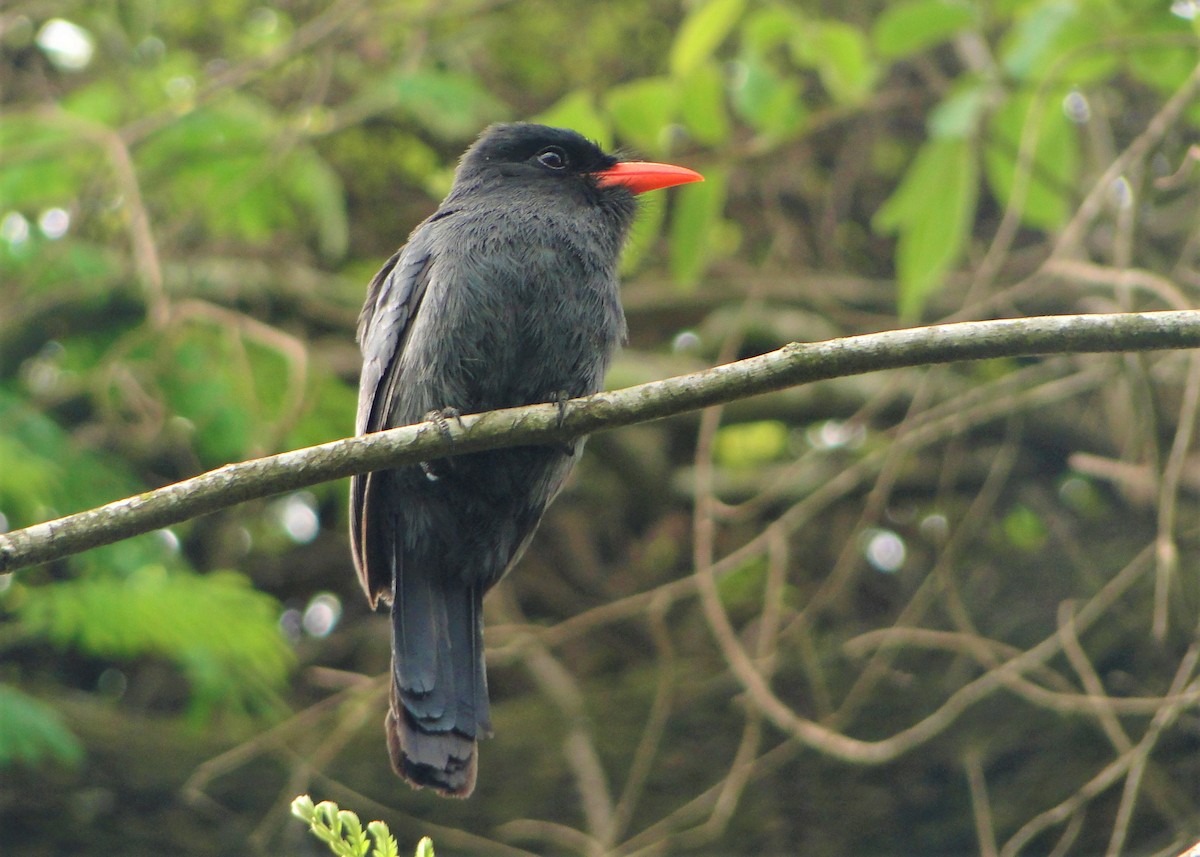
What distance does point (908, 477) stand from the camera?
5.67 m

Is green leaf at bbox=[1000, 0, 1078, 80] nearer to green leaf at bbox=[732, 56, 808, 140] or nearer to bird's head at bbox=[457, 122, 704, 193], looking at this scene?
green leaf at bbox=[732, 56, 808, 140]

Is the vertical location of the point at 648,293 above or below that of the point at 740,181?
below

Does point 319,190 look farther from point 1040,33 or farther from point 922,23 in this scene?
point 1040,33

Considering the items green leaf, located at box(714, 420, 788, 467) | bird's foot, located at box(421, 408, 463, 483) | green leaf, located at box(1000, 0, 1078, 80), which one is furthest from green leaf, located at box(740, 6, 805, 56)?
green leaf, located at box(714, 420, 788, 467)

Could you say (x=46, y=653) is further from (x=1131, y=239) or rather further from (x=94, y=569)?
(x=1131, y=239)

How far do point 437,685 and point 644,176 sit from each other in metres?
1.55

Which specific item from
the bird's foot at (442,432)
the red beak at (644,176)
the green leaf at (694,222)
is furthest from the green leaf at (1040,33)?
the bird's foot at (442,432)

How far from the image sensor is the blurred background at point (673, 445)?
3934 mm

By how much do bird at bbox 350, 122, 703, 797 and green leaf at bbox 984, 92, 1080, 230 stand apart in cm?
108

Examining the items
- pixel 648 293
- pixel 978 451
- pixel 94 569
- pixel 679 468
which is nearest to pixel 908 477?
pixel 978 451

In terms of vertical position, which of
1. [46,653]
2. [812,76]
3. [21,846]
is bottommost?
[21,846]

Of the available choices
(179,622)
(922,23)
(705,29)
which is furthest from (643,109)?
(179,622)

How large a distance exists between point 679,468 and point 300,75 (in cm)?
260

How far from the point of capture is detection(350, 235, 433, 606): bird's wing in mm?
3516
